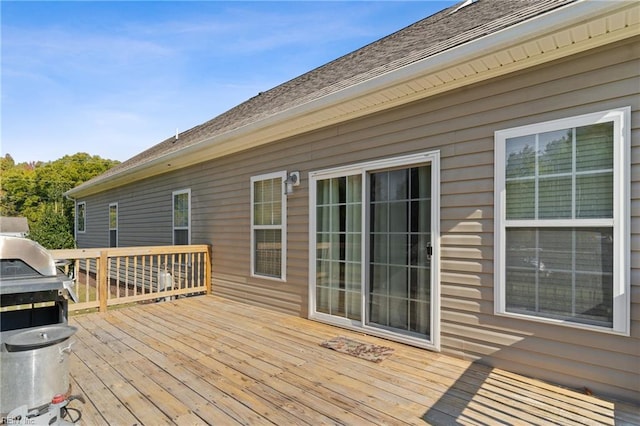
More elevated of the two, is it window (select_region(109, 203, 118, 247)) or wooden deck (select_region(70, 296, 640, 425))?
window (select_region(109, 203, 118, 247))

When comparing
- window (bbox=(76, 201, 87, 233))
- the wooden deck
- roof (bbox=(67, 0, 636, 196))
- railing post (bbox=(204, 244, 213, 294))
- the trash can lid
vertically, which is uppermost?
roof (bbox=(67, 0, 636, 196))

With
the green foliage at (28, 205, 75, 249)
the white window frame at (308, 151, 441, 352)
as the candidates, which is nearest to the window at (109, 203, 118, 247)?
the green foliage at (28, 205, 75, 249)

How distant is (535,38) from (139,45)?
23.3 feet

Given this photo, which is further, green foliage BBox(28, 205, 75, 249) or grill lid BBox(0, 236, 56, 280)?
green foliage BBox(28, 205, 75, 249)

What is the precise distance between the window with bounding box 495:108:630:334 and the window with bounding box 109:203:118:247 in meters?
11.1

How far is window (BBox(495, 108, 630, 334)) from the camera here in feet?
7.60

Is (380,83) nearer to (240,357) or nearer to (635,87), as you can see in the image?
(635,87)

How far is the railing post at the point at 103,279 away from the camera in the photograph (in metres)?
5.02

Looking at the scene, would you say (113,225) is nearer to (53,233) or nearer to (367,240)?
(53,233)

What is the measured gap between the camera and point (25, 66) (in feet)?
26.5

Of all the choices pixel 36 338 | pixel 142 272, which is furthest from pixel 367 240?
pixel 142 272

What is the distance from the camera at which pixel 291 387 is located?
2.57 m

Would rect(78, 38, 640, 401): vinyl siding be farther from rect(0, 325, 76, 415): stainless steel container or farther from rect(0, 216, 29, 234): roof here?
rect(0, 216, 29, 234): roof

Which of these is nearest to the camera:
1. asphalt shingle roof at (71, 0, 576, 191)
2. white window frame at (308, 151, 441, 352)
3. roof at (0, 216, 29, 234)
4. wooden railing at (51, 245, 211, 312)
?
asphalt shingle roof at (71, 0, 576, 191)
